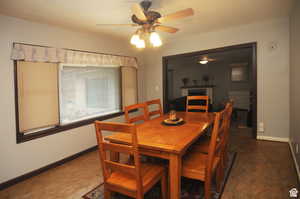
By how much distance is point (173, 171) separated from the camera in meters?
1.48

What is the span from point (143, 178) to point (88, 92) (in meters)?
2.44

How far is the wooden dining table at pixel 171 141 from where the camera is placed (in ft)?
4.83

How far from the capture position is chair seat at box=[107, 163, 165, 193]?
4.74 ft

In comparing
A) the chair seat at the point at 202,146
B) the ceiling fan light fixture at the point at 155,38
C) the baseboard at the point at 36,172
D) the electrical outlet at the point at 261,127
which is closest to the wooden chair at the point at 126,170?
the chair seat at the point at 202,146

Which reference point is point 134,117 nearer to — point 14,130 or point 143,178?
point 143,178

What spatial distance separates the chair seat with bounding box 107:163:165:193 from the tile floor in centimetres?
76

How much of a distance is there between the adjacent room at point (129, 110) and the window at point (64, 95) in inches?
0.7

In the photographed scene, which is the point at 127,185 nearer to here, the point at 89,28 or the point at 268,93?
the point at 89,28

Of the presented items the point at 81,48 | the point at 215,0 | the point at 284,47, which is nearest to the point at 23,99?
the point at 81,48

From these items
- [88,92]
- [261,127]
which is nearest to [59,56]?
[88,92]

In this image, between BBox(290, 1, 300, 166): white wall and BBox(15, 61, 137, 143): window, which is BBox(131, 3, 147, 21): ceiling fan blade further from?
BBox(290, 1, 300, 166): white wall

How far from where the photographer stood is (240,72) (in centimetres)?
746

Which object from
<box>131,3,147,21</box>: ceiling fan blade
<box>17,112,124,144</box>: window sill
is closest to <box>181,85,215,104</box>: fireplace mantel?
<box>17,112,124,144</box>: window sill

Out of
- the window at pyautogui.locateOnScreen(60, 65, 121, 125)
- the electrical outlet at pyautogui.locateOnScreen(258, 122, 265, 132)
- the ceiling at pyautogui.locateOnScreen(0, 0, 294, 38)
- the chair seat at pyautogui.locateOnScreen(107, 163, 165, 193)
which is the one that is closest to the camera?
the chair seat at pyautogui.locateOnScreen(107, 163, 165, 193)
